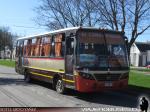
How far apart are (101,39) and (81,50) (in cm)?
103

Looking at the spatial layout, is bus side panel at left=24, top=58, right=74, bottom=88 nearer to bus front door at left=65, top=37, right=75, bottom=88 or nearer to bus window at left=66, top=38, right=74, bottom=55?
bus front door at left=65, top=37, right=75, bottom=88

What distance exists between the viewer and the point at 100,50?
1496cm

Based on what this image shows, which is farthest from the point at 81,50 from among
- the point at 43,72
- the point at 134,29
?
the point at 134,29

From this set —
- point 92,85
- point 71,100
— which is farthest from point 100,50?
point 71,100

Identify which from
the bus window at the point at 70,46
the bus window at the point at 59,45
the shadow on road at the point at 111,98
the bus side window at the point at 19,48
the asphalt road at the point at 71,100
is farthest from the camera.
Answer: the bus side window at the point at 19,48

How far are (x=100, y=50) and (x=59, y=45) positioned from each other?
235 cm

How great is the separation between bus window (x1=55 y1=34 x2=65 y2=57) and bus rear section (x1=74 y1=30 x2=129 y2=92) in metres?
1.62

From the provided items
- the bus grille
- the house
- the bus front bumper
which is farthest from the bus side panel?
the house

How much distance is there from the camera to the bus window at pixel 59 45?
16.2 metres

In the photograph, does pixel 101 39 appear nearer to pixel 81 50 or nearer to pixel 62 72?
pixel 81 50

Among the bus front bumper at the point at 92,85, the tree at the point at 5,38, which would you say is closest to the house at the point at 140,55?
the tree at the point at 5,38

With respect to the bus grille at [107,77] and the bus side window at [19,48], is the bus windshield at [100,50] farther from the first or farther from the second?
the bus side window at [19,48]

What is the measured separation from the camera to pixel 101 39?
15156mm

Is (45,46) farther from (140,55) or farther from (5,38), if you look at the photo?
(5,38)
